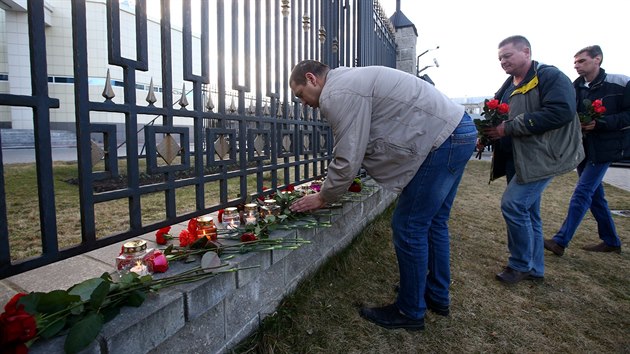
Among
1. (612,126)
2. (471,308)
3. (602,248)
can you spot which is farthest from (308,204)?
(602,248)

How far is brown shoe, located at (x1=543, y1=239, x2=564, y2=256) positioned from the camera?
11.7 feet

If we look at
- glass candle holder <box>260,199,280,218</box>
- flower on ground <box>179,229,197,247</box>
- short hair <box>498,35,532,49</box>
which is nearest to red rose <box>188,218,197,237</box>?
flower on ground <box>179,229,197,247</box>

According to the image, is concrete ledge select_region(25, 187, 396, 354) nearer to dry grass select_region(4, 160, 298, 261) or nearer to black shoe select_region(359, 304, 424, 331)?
black shoe select_region(359, 304, 424, 331)

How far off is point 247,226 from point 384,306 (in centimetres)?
105

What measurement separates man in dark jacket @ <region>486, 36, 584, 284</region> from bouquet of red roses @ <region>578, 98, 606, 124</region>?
65cm

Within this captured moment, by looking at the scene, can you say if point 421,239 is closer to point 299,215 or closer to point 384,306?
point 384,306

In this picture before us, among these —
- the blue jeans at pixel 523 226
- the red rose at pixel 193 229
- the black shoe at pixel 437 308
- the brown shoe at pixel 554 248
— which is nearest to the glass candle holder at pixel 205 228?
the red rose at pixel 193 229

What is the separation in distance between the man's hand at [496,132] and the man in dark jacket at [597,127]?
3.59 ft

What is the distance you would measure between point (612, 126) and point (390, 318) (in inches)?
113

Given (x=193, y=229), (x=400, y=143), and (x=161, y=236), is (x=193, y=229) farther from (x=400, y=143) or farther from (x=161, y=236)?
(x=400, y=143)

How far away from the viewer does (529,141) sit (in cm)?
279

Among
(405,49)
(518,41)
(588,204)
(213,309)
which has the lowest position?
(213,309)

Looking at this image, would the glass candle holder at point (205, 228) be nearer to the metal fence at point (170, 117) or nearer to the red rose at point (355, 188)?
the metal fence at point (170, 117)

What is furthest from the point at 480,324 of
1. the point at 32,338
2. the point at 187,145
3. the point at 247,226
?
the point at 32,338
